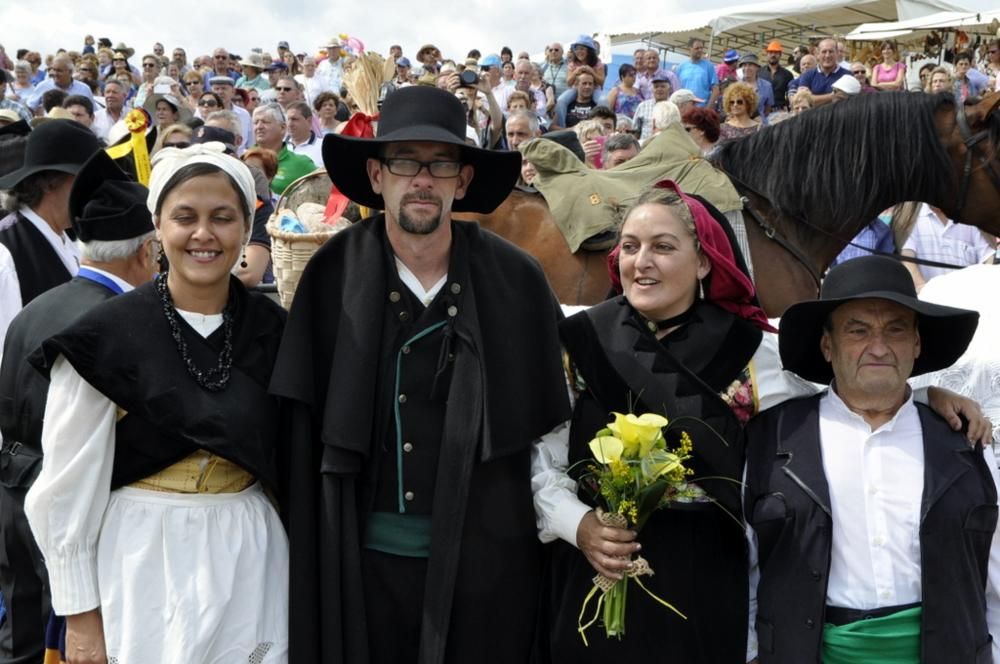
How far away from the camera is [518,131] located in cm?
789

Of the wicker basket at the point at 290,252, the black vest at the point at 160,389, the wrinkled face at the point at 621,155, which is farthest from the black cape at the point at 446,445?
the wrinkled face at the point at 621,155

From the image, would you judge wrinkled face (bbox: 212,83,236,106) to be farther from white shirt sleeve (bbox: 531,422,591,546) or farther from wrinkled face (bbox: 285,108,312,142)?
white shirt sleeve (bbox: 531,422,591,546)

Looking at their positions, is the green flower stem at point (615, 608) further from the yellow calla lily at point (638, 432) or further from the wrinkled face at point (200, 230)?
the wrinkled face at point (200, 230)

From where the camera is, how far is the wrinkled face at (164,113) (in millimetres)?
9992

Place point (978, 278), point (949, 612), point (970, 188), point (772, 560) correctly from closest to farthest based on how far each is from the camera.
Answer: point (949, 612) → point (772, 560) → point (978, 278) → point (970, 188)

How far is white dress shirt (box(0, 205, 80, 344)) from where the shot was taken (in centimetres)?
373

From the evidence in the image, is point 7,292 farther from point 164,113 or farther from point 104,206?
point 164,113

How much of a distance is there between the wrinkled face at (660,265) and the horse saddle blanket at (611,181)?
179cm

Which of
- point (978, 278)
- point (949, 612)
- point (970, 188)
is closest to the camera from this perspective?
point (949, 612)

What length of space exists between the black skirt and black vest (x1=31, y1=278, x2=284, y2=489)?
3.18ft

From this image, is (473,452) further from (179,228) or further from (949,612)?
(949,612)

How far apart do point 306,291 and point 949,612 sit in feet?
6.20

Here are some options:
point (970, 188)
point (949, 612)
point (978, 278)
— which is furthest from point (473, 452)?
point (970, 188)

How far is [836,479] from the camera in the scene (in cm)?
257
